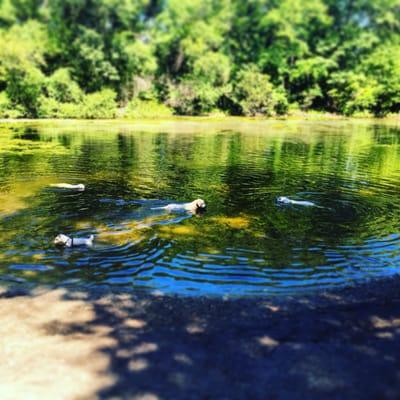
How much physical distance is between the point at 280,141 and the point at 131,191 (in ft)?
54.9

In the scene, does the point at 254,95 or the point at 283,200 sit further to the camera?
the point at 254,95

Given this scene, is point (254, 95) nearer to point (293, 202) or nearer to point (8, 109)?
point (8, 109)

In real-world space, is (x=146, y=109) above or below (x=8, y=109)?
above

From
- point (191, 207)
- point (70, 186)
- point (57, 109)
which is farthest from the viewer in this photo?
point (57, 109)

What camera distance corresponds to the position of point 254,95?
171 feet

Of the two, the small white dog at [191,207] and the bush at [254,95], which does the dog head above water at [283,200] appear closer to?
the small white dog at [191,207]

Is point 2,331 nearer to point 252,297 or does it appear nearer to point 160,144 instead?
point 252,297

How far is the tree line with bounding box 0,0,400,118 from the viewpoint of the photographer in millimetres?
48344

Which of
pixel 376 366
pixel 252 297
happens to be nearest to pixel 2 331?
pixel 252 297

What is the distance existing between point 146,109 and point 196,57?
409 inches

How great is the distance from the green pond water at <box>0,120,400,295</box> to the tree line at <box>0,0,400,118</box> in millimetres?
30404

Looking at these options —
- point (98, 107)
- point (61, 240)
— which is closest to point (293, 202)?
point (61, 240)

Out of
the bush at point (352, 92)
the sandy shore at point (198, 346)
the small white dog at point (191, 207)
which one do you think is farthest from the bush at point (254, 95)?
the sandy shore at point (198, 346)

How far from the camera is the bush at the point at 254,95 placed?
52.5m
